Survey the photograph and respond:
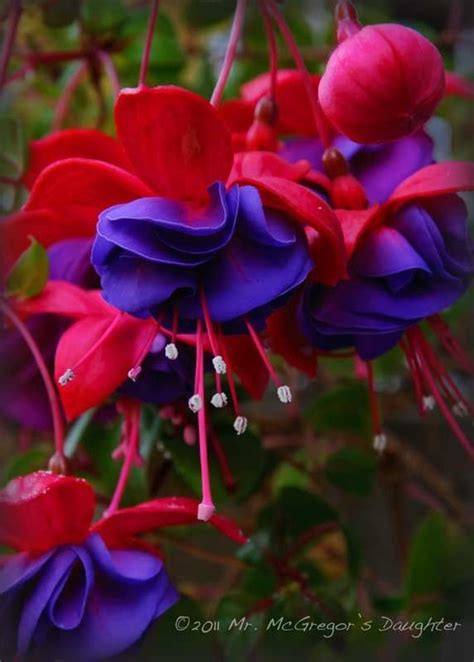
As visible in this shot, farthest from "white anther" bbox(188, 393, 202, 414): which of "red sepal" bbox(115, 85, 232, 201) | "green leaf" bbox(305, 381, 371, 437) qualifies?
"green leaf" bbox(305, 381, 371, 437)

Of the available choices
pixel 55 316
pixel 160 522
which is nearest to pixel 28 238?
pixel 55 316

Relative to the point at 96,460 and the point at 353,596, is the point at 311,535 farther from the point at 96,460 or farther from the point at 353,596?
the point at 96,460

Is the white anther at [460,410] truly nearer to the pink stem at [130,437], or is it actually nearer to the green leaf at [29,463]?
the pink stem at [130,437]

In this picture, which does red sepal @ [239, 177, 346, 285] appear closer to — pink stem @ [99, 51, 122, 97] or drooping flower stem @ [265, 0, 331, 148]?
drooping flower stem @ [265, 0, 331, 148]

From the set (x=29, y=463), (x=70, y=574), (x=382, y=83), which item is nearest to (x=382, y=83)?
(x=382, y=83)

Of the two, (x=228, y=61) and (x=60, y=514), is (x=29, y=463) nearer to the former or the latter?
(x=60, y=514)

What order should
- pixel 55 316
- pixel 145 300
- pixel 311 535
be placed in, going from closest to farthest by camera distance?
pixel 145 300, pixel 55 316, pixel 311 535
